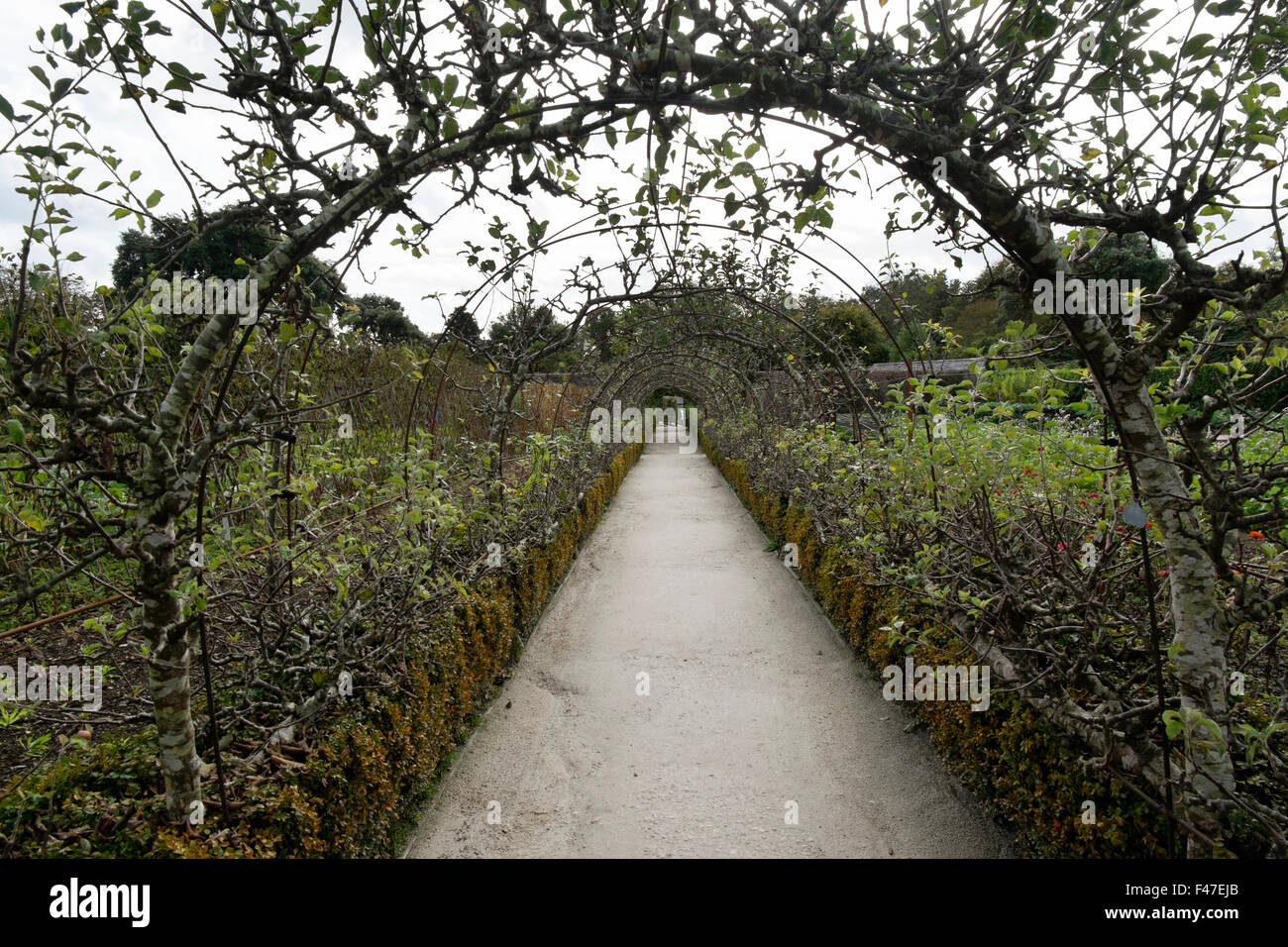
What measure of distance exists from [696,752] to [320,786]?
6.63ft

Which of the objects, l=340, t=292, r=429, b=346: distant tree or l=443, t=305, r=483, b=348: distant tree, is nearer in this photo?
l=340, t=292, r=429, b=346: distant tree

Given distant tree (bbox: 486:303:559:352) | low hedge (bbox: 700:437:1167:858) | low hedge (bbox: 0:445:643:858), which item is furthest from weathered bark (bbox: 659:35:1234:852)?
distant tree (bbox: 486:303:559:352)

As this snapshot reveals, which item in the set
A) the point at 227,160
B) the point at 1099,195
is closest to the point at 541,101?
the point at 227,160

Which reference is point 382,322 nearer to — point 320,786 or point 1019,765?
point 320,786

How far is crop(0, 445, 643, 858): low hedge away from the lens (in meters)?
1.79

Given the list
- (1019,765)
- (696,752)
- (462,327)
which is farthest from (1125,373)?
(462,327)

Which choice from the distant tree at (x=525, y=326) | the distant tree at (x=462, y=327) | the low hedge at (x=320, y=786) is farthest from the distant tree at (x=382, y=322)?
the low hedge at (x=320, y=786)

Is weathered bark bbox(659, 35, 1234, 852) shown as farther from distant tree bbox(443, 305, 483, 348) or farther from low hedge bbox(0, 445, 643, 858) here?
low hedge bbox(0, 445, 643, 858)

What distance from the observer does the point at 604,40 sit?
203 centimetres

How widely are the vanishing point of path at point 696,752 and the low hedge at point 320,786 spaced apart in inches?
13.6

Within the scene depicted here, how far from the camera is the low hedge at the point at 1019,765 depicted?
6.93ft

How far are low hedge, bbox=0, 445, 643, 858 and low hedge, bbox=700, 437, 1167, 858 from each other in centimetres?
214
